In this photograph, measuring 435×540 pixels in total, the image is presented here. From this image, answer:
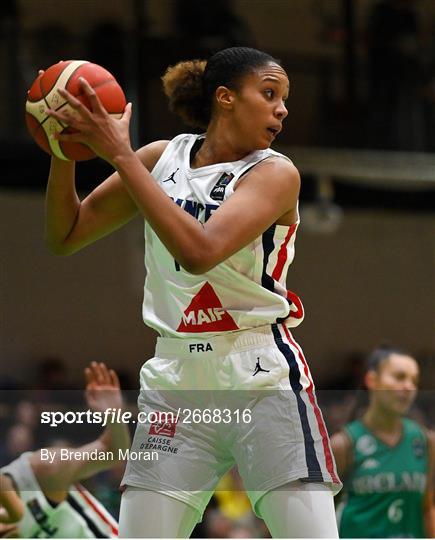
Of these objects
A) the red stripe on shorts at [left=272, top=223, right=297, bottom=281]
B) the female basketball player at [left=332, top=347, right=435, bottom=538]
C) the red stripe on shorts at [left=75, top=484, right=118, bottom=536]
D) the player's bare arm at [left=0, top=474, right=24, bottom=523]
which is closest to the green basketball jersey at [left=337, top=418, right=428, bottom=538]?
the female basketball player at [left=332, top=347, right=435, bottom=538]

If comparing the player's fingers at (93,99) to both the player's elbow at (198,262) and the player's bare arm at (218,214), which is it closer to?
the player's bare arm at (218,214)

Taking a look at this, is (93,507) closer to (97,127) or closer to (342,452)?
(342,452)

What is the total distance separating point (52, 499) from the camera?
496 cm

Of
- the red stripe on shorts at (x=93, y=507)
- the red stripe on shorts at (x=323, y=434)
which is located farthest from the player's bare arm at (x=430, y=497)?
the red stripe on shorts at (x=323, y=434)

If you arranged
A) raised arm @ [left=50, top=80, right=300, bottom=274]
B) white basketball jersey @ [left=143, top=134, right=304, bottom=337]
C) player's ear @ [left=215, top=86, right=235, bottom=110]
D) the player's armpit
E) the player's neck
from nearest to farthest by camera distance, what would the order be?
raised arm @ [left=50, top=80, right=300, bottom=274] < white basketball jersey @ [left=143, top=134, right=304, bottom=337] < player's ear @ [left=215, top=86, right=235, bottom=110] < the player's armpit < the player's neck

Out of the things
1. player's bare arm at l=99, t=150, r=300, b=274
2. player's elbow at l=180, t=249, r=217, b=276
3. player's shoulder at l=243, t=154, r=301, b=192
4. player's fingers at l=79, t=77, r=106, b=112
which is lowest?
player's elbow at l=180, t=249, r=217, b=276

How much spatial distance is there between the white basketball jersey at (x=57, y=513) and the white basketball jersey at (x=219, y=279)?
68.1 inches

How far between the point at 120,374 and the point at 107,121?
779cm

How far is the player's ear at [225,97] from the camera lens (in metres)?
3.37

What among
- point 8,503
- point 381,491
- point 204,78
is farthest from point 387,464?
point 204,78

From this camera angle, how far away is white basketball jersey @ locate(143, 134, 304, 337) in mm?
3270

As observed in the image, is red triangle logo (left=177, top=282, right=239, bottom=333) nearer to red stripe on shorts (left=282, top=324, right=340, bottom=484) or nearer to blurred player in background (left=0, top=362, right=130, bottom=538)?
red stripe on shorts (left=282, top=324, right=340, bottom=484)

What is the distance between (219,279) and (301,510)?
63 cm

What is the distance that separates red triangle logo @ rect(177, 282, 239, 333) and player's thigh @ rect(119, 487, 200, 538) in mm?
442
